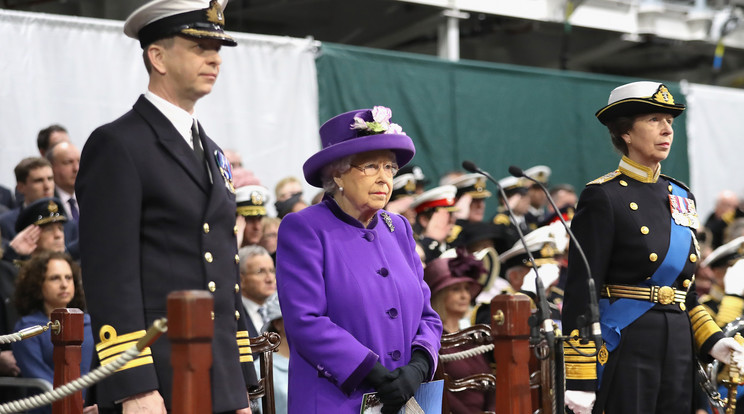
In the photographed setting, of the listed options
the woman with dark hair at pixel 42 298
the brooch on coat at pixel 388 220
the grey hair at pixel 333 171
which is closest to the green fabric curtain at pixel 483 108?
the woman with dark hair at pixel 42 298

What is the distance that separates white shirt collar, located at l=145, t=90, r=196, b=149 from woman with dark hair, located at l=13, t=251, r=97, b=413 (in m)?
3.02

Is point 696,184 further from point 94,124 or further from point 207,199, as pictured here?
point 207,199

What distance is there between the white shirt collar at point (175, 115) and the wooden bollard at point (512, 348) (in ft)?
4.93

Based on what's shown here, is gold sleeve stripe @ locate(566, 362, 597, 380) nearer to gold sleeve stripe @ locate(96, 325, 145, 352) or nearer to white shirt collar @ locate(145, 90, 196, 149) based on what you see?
white shirt collar @ locate(145, 90, 196, 149)

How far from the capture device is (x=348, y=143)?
3943 mm

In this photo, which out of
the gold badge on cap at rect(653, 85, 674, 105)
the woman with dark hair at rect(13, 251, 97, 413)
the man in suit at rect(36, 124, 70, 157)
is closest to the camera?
the gold badge on cap at rect(653, 85, 674, 105)

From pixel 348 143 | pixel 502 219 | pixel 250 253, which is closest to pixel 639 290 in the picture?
pixel 348 143

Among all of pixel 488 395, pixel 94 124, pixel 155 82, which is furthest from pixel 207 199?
pixel 94 124

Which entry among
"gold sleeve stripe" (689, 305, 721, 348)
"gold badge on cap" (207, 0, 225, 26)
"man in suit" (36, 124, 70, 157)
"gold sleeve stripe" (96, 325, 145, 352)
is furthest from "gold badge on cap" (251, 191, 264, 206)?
"gold sleeve stripe" (96, 325, 145, 352)

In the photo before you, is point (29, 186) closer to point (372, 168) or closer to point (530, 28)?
point (372, 168)

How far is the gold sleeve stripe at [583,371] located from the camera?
4582 mm

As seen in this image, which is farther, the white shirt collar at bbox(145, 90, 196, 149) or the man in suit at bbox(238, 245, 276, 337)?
the man in suit at bbox(238, 245, 276, 337)

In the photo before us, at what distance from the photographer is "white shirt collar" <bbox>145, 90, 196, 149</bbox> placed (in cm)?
351

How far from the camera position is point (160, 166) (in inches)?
134
